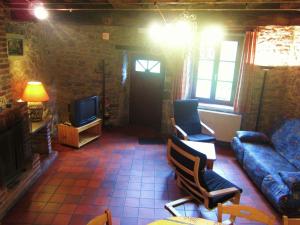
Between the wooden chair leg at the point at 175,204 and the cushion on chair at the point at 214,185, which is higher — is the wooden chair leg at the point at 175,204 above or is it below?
below

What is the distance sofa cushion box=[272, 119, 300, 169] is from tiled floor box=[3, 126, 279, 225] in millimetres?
711

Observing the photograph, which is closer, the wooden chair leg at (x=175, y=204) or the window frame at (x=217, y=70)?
the wooden chair leg at (x=175, y=204)

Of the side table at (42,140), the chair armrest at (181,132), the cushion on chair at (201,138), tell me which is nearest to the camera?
the side table at (42,140)

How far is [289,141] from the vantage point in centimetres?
414

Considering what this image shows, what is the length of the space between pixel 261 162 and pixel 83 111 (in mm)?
3141

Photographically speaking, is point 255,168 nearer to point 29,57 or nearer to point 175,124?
point 175,124

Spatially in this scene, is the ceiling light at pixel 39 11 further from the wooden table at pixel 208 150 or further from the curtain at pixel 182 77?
the wooden table at pixel 208 150

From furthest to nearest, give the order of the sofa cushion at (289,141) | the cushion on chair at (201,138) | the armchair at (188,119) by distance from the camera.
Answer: the armchair at (188,119) < the cushion on chair at (201,138) < the sofa cushion at (289,141)

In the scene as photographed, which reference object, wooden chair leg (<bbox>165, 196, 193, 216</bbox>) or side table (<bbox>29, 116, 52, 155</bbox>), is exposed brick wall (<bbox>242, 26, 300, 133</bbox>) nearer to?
wooden chair leg (<bbox>165, 196, 193, 216</bbox>)

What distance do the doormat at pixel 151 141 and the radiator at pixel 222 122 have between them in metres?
0.95

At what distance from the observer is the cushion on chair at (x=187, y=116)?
496cm

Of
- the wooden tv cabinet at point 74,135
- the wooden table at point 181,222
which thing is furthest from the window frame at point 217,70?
the wooden table at point 181,222

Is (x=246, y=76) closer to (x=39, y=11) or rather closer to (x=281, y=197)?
(x=281, y=197)

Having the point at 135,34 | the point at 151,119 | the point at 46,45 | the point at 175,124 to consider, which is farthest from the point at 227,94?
the point at 46,45
